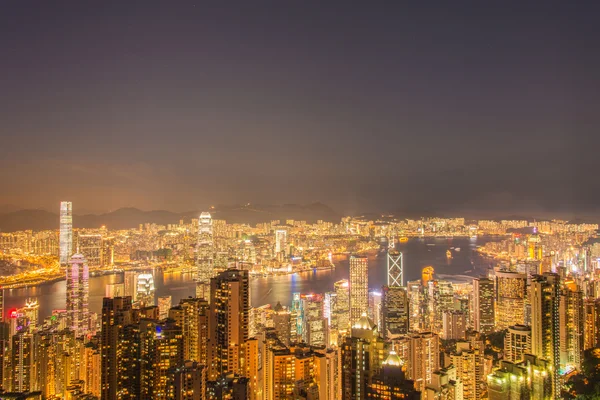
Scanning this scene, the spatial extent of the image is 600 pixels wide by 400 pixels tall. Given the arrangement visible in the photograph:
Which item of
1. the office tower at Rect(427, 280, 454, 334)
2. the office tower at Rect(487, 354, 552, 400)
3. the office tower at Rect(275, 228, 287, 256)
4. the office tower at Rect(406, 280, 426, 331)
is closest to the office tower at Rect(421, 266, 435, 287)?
the office tower at Rect(427, 280, 454, 334)

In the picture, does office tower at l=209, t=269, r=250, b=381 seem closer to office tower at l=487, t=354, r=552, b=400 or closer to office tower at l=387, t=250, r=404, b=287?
office tower at l=487, t=354, r=552, b=400

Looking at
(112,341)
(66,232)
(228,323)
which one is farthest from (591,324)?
(66,232)

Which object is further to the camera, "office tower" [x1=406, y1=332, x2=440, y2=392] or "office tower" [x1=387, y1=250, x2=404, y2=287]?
"office tower" [x1=387, y1=250, x2=404, y2=287]

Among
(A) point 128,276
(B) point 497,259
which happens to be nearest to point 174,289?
(A) point 128,276

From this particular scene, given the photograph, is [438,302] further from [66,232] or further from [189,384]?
[66,232]

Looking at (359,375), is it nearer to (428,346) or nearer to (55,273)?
(428,346)

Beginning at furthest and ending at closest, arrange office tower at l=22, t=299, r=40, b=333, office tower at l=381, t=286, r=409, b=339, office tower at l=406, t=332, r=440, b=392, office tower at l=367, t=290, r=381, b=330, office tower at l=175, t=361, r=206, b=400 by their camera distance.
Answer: office tower at l=367, t=290, r=381, b=330 → office tower at l=381, t=286, r=409, b=339 → office tower at l=22, t=299, r=40, b=333 → office tower at l=406, t=332, r=440, b=392 → office tower at l=175, t=361, r=206, b=400
